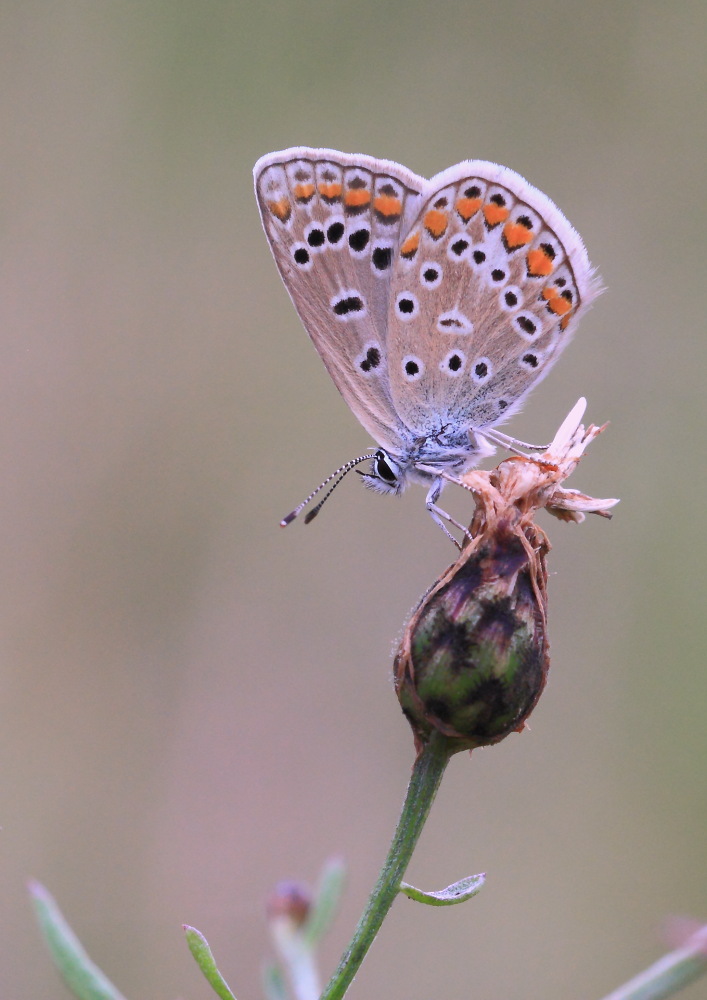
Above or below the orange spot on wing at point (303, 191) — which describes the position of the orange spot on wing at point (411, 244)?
below

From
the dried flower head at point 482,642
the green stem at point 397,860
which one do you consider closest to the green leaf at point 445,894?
the green stem at point 397,860

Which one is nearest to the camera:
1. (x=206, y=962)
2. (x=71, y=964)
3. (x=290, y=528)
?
(x=206, y=962)

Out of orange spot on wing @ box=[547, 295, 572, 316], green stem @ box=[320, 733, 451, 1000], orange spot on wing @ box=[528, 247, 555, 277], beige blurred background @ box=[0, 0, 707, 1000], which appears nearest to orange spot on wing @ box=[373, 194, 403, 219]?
orange spot on wing @ box=[528, 247, 555, 277]

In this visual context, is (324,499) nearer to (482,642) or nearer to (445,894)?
(482,642)

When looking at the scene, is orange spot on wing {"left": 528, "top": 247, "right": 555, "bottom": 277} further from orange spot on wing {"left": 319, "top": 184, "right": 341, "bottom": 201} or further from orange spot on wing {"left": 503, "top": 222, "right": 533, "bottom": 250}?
orange spot on wing {"left": 319, "top": 184, "right": 341, "bottom": 201}

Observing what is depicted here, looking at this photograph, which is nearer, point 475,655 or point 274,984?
point 475,655

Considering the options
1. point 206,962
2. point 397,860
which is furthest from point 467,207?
point 206,962

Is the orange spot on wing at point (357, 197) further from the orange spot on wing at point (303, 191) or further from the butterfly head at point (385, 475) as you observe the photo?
the butterfly head at point (385, 475)
